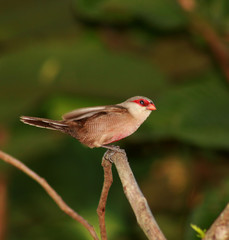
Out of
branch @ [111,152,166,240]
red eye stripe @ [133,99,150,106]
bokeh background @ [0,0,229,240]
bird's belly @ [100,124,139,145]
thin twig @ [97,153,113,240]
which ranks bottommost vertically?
bokeh background @ [0,0,229,240]

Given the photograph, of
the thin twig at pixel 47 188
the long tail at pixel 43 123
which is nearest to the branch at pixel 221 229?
the thin twig at pixel 47 188

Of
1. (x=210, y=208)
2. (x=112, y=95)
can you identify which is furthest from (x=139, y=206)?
(x=112, y=95)

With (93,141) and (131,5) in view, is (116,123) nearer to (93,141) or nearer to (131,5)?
(93,141)

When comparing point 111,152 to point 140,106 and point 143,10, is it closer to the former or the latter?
point 140,106

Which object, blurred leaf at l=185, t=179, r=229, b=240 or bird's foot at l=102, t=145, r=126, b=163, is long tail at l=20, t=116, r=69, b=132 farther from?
blurred leaf at l=185, t=179, r=229, b=240

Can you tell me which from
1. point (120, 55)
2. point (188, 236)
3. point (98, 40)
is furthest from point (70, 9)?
point (188, 236)

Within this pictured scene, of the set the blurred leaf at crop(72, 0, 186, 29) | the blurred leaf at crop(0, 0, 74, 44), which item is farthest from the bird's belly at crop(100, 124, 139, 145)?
the blurred leaf at crop(0, 0, 74, 44)

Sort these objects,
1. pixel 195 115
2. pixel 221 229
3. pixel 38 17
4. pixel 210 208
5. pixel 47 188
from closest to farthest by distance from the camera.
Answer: pixel 221 229, pixel 47 188, pixel 210 208, pixel 195 115, pixel 38 17
